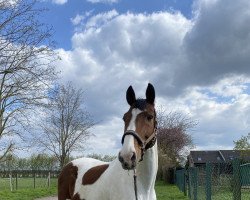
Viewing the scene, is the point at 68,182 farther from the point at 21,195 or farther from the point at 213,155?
the point at 213,155

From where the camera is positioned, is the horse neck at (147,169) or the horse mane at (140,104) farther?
the horse neck at (147,169)

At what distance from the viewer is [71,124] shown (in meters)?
41.4

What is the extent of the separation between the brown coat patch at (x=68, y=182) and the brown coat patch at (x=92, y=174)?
0.41 meters

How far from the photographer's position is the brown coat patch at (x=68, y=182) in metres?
5.99

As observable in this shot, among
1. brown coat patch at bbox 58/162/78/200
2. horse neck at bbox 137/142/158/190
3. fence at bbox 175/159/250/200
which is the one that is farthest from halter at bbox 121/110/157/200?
fence at bbox 175/159/250/200

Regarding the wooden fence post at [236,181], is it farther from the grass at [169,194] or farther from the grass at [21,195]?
the grass at [21,195]

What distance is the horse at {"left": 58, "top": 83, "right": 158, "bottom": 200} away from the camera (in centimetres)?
387

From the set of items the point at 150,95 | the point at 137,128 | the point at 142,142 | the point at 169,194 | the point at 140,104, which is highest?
the point at 150,95

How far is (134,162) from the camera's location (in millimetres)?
3760

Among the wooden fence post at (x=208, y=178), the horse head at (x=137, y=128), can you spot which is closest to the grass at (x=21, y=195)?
the wooden fence post at (x=208, y=178)

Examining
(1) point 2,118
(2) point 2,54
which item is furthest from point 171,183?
(2) point 2,54

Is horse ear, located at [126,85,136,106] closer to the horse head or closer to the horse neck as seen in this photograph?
the horse head

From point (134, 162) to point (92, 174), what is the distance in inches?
69.9

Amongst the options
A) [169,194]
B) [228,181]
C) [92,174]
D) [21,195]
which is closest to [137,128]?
[92,174]
